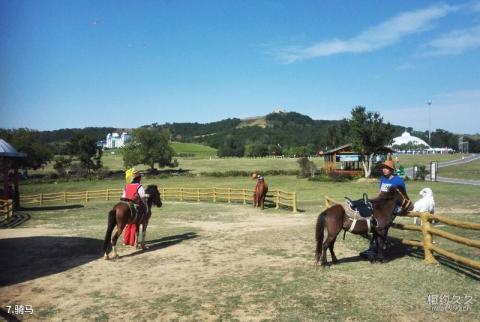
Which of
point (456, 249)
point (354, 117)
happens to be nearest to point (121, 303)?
point (456, 249)

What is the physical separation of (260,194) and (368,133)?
23312 millimetres

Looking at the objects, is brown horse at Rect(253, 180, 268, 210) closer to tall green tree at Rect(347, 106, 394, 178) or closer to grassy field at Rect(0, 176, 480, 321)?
grassy field at Rect(0, 176, 480, 321)

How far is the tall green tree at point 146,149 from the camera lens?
6269cm

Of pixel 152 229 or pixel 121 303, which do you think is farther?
pixel 152 229

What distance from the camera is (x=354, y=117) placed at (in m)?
41.0

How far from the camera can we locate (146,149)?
6338 cm

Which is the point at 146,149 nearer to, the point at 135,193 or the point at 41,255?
the point at 41,255

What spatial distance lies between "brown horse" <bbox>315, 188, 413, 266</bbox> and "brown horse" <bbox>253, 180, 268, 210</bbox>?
38.7ft

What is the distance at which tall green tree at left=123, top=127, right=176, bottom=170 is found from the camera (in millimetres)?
62688

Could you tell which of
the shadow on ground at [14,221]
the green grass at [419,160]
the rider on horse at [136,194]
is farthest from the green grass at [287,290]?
the green grass at [419,160]

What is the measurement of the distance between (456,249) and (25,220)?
17.7m

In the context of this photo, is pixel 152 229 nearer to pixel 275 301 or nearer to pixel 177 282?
pixel 177 282

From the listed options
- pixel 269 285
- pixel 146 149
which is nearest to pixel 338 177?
pixel 269 285

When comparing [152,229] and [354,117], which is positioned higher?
[354,117]
